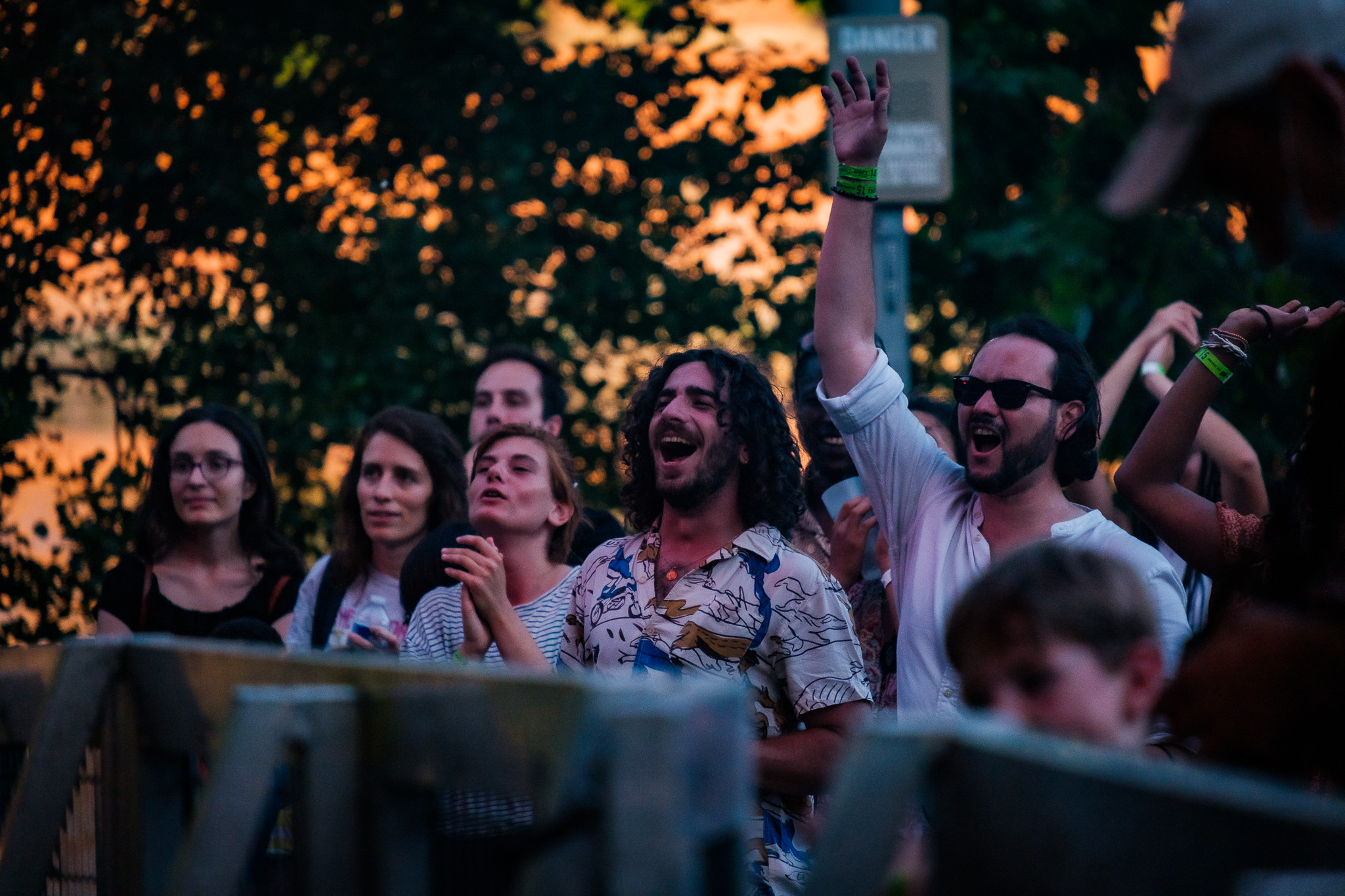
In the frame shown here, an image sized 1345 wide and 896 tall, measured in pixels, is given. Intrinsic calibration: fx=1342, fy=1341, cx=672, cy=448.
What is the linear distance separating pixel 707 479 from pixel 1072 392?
93cm

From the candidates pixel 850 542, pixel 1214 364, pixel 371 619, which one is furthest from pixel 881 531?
pixel 371 619

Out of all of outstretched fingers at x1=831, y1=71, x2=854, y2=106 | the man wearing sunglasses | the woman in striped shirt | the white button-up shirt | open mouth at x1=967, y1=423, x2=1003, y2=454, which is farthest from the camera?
the woman in striped shirt

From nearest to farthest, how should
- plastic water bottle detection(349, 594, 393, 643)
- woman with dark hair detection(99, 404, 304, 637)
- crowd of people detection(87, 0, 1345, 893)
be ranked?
crowd of people detection(87, 0, 1345, 893), plastic water bottle detection(349, 594, 393, 643), woman with dark hair detection(99, 404, 304, 637)

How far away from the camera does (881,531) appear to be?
368 cm

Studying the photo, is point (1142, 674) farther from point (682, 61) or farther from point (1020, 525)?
point (682, 61)

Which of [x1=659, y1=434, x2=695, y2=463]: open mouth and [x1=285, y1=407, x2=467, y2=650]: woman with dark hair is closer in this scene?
[x1=659, y1=434, x2=695, y2=463]: open mouth

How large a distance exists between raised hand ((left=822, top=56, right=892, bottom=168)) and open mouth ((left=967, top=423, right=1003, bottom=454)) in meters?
0.69

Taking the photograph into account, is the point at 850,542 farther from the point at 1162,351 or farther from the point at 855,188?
the point at 1162,351

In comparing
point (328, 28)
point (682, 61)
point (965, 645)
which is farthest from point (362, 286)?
point (965, 645)

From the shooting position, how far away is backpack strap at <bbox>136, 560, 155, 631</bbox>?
4.57 metres

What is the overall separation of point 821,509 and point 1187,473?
127cm

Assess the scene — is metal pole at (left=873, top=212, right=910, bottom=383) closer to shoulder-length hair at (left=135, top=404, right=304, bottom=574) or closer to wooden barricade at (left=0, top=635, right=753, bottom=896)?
shoulder-length hair at (left=135, top=404, right=304, bottom=574)

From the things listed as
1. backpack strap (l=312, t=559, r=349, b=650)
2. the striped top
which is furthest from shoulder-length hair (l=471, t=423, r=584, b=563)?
backpack strap (l=312, t=559, r=349, b=650)

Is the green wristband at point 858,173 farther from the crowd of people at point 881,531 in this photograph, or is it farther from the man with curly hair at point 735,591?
the man with curly hair at point 735,591
